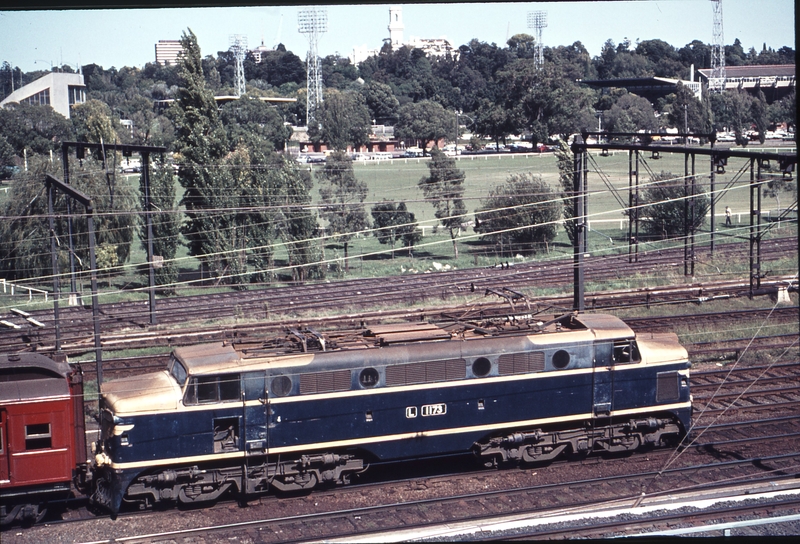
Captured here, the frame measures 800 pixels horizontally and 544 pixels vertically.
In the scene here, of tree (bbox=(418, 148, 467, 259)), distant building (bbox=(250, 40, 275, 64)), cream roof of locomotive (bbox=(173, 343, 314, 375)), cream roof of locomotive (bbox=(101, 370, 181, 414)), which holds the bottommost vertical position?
cream roof of locomotive (bbox=(101, 370, 181, 414))

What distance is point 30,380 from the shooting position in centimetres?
1295

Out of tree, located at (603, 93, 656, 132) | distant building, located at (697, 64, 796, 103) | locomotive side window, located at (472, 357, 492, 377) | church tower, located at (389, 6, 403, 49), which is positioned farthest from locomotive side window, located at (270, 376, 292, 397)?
church tower, located at (389, 6, 403, 49)

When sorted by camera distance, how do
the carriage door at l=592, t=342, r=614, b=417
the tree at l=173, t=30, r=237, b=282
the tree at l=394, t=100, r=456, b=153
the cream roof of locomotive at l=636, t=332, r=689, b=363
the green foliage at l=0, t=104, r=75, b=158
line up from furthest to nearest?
the tree at l=394, t=100, r=456, b=153
the green foliage at l=0, t=104, r=75, b=158
the tree at l=173, t=30, r=237, b=282
the cream roof of locomotive at l=636, t=332, r=689, b=363
the carriage door at l=592, t=342, r=614, b=417

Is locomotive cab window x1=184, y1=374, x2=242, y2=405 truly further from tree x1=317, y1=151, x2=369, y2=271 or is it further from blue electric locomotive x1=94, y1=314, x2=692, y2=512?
tree x1=317, y1=151, x2=369, y2=271

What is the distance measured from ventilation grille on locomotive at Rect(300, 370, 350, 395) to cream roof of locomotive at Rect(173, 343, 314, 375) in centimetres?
28

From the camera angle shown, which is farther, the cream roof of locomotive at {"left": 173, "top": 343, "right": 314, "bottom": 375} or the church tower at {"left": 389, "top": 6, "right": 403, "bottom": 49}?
the church tower at {"left": 389, "top": 6, "right": 403, "bottom": 49}

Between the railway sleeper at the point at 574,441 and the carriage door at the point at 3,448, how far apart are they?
793 cm

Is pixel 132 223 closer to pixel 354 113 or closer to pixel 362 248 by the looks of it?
pixel 362 248

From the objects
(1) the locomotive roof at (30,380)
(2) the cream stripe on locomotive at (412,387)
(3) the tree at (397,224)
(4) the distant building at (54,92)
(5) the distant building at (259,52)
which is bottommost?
(2) the cream stripe on locomotive at (412,387)

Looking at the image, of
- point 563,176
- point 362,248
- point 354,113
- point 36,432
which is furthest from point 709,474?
point 354,113

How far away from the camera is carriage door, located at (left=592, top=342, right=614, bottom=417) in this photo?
14.4 meters

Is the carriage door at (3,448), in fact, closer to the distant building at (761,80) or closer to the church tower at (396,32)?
the distant building at (761,80)

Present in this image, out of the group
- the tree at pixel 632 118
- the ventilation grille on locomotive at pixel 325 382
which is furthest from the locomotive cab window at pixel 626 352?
the tree at pixel 632 118

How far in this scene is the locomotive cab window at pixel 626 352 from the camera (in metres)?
14.5
